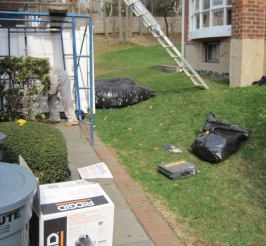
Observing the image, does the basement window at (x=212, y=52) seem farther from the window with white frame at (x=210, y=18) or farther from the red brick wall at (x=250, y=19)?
the red brick wall at (x=250, y=19)

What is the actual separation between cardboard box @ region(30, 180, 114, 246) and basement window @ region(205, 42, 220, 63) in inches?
382

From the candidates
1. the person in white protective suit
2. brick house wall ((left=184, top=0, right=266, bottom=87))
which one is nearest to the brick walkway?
the person in white protective suit

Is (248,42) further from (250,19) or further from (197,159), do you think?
(197,159)

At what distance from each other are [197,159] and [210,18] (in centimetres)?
705

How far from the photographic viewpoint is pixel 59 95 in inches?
313

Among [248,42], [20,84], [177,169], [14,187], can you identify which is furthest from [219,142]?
[248,42]

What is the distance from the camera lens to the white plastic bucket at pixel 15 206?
1975 mm

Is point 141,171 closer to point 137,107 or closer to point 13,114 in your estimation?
point 13,114

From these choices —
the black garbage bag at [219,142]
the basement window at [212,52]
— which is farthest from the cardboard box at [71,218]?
the basement window at [212,52]

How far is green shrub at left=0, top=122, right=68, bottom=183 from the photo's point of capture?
4.09 m

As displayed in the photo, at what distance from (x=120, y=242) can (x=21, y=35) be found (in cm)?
586

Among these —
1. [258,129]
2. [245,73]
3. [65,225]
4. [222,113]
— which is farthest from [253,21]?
[65,225]

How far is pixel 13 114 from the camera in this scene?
6.62 m

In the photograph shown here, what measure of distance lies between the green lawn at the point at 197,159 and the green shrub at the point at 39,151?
3.76ft
